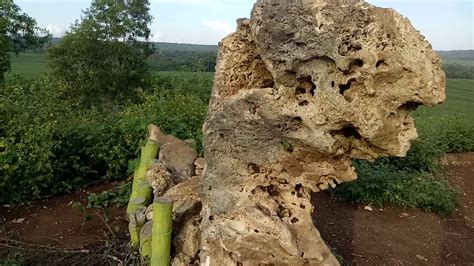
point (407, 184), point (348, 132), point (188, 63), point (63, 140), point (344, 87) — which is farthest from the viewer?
point (188, 63)

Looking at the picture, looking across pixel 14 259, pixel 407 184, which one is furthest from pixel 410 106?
pixel 407 184

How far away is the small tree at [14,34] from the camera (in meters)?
17.1

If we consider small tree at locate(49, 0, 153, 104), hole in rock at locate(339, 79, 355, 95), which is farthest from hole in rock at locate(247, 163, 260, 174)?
small tree at locate(49, 0, 153, 104)

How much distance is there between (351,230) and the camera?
627 cm

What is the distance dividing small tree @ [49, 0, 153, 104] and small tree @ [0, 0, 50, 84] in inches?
79.8

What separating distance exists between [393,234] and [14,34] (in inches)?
753

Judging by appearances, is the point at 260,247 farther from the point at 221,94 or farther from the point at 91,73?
the point at 91,73

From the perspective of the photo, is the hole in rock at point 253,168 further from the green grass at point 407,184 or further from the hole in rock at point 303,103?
the green grass at point 407,184

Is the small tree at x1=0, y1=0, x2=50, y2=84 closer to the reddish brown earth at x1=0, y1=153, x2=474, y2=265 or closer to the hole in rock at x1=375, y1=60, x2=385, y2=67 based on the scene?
the reddish brown earth at x1=0, y1=153, x2=474, y2=265

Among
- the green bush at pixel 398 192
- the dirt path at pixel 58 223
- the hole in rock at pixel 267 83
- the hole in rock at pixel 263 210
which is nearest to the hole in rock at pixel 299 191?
the hole in rock at pixel 263 210

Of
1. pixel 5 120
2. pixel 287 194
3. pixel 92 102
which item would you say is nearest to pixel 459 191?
pixel 287 194

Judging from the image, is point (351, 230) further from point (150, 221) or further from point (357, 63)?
point (357, 63)

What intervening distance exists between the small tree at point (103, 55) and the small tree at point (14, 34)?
6.65ft

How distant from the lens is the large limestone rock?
3.17 m
